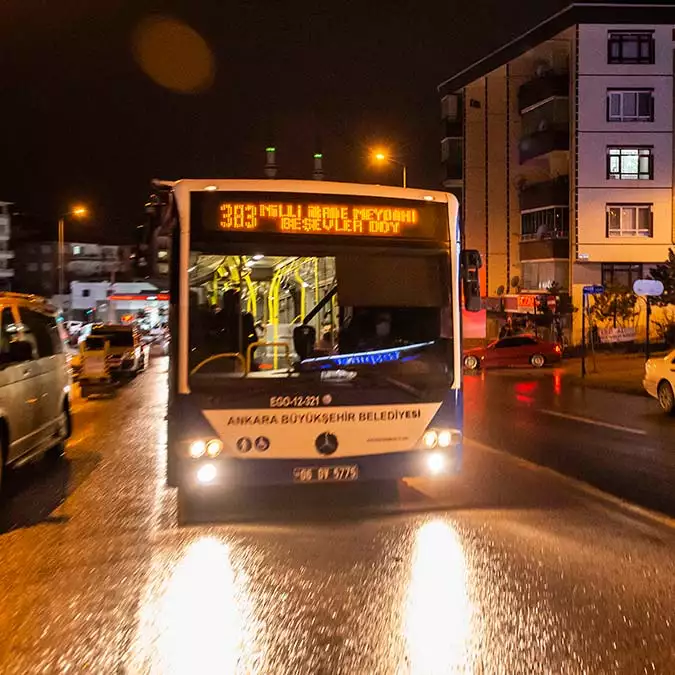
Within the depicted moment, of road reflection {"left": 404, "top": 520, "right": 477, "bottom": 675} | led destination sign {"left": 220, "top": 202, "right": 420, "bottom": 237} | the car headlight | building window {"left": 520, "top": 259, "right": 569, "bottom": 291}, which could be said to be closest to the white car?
the car headlight

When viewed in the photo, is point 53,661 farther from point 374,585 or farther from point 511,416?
point 511,416

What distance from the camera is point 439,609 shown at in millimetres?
5586

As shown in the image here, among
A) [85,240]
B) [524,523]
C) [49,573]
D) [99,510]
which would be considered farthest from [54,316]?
[85,240]

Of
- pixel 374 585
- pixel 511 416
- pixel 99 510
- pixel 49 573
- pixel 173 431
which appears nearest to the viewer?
pixel 374 585

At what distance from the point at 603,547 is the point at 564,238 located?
127ft

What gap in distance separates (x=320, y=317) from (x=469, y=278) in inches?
58.6

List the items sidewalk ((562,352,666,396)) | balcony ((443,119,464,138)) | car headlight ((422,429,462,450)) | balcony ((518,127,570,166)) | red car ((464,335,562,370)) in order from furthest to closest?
balcony ((443,119,464,138)) → balcony ((518,127,570,166)) → red car ((464,335,562,370)) → sidewalk ((562,352,666,396)) → car headlight ((422,429,462,450))

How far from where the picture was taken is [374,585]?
6.12 m

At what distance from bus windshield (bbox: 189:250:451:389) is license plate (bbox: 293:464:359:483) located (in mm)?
800

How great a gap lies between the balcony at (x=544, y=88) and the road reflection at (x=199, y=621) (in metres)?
41.8

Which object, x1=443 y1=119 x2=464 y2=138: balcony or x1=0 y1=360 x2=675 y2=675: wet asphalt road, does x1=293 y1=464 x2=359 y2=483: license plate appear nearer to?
x1=0 y1=360 x2=675 y2=675: wet asphalt road

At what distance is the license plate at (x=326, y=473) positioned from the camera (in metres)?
7.71

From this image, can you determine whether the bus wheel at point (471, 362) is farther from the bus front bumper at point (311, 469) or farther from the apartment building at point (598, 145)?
the bus front bumper at point (311, 469)

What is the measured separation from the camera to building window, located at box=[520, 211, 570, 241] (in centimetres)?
4441
